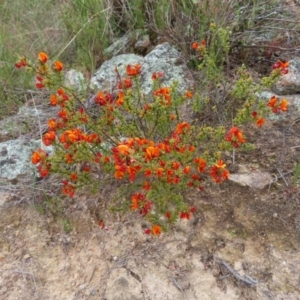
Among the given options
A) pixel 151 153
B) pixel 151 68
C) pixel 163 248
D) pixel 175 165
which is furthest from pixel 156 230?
pixel 151 68

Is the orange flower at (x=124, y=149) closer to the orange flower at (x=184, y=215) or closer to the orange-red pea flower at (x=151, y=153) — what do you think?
the orange-red pea flower at (x=151, y=153)

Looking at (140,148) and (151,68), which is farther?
(151,68)

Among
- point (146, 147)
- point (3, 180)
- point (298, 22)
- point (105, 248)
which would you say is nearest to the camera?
point (146, 147)

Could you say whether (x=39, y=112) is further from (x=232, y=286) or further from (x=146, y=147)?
(x=232, y=286)

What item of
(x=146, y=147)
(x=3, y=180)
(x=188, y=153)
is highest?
(x=146, y=147)

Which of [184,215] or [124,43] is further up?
[124,43]

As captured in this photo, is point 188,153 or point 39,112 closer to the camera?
point 188,153

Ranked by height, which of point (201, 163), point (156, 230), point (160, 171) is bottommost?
point (156, 230)

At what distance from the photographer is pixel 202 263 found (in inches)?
68.7

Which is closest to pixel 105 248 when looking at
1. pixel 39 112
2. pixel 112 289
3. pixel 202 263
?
pixel 112 289

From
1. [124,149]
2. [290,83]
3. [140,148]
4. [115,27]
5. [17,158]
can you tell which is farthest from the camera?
[115,27]

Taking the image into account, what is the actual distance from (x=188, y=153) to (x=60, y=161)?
0.53 meters

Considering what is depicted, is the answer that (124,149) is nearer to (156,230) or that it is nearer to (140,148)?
(140,148)

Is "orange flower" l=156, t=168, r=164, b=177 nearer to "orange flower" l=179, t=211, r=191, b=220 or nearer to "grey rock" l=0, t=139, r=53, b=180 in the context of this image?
"orange flower" l=179, t=211, r=191, b=220
